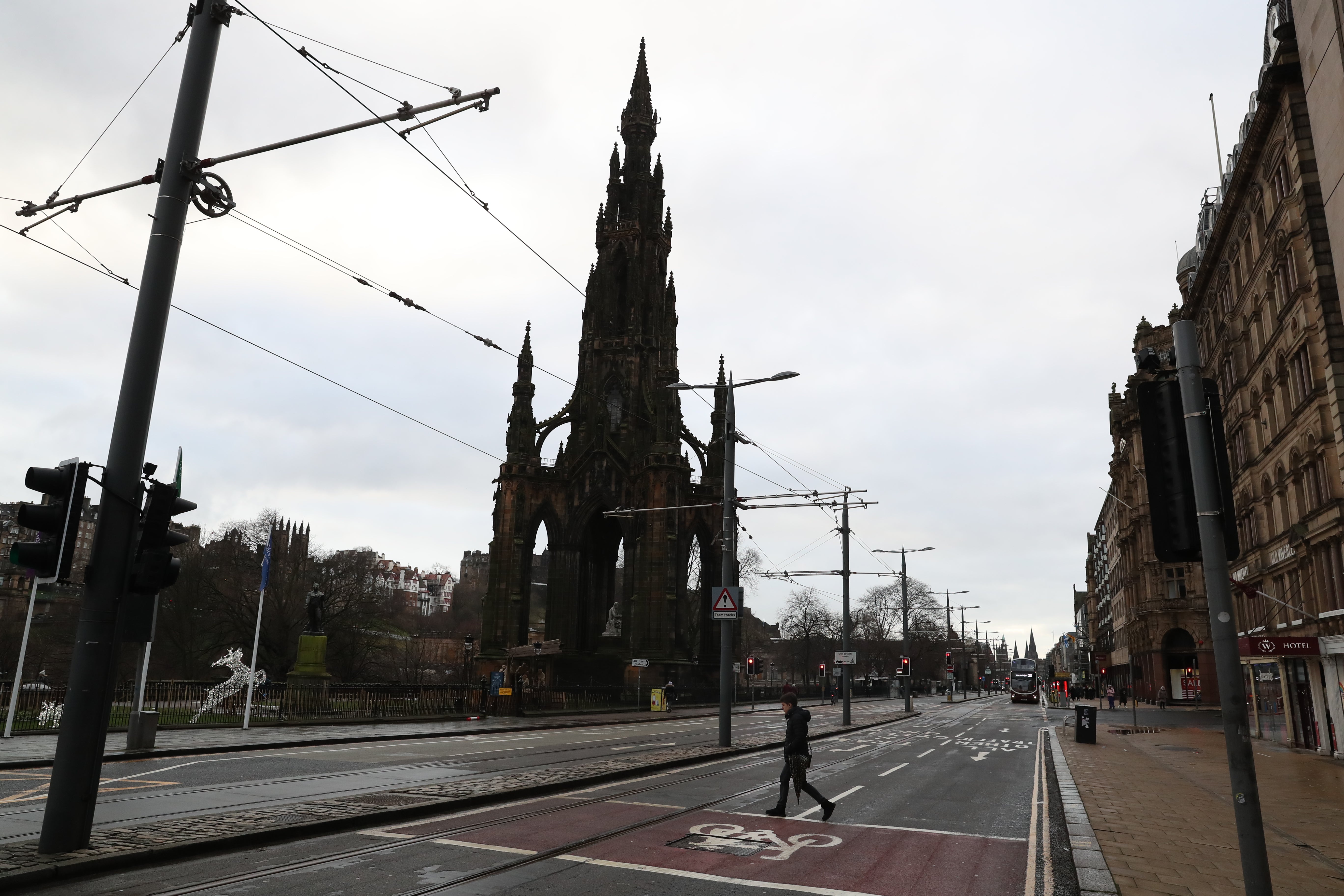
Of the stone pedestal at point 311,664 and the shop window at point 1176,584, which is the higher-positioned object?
the shop window at point 1176,584

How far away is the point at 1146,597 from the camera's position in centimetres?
5703

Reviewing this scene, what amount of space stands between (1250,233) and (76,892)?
3320 cm

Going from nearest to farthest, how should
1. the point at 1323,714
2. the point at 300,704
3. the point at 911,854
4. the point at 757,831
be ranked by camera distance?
1. the point at 911,854
2. the point at 757,831
3. the point at 1323,714
4. the point at 300,704

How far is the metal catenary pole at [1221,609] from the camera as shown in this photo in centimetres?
504

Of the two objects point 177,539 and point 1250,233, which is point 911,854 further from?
point 1250,233

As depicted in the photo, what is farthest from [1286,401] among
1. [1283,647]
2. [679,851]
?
[679,851]

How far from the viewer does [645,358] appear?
60.4m

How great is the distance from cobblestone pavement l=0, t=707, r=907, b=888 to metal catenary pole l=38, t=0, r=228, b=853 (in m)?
0.30

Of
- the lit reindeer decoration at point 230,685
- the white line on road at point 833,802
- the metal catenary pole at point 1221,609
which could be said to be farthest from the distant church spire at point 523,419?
the metal catenary pole at point 1221,609

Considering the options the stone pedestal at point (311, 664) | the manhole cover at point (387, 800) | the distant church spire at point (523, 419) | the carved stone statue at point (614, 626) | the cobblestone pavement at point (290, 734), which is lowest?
the cobblestone pavement at point (290, 734)

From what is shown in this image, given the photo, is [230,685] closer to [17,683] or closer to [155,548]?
[17,683]

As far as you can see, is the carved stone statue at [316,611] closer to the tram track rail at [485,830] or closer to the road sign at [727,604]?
the road sign at [727,604]

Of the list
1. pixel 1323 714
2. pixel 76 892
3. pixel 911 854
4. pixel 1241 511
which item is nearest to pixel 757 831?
pixel 911 854

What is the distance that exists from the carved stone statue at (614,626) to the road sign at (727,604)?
1442 inches
